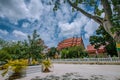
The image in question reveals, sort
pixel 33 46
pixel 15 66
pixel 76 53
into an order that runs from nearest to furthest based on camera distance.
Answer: pixel 15 66 → pixel 33 46 → pixel 76 53

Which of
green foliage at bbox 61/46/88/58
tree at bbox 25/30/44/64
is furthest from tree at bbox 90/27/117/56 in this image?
tree at bbox 25/30/44/64

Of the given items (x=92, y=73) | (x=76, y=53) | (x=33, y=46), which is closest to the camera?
(x=92, y=73)

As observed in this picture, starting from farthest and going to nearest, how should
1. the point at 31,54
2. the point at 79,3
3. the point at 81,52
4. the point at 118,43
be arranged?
the point at 81,52
the point at 31,54
the point at 79,3
the point at 118,43

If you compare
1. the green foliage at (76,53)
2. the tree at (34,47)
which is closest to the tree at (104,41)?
the green foliage at (76,53)

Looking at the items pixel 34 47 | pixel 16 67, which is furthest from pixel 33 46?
pixel 16 67

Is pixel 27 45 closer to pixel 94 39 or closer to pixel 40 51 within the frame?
pixel 40 51

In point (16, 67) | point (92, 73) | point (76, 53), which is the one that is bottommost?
point (92, 73)

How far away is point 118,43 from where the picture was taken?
150 inches

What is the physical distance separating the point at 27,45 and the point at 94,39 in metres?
12.4

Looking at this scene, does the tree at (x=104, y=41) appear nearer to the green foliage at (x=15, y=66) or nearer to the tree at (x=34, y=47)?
the tree at (x=34, y=47)

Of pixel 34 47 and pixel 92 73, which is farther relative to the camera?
pixel 34 47

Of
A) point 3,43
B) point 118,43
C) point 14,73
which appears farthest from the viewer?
point 3,43

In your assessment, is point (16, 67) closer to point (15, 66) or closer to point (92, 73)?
point (15, 66)

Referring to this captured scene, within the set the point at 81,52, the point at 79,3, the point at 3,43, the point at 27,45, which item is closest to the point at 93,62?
the point at 81,52
